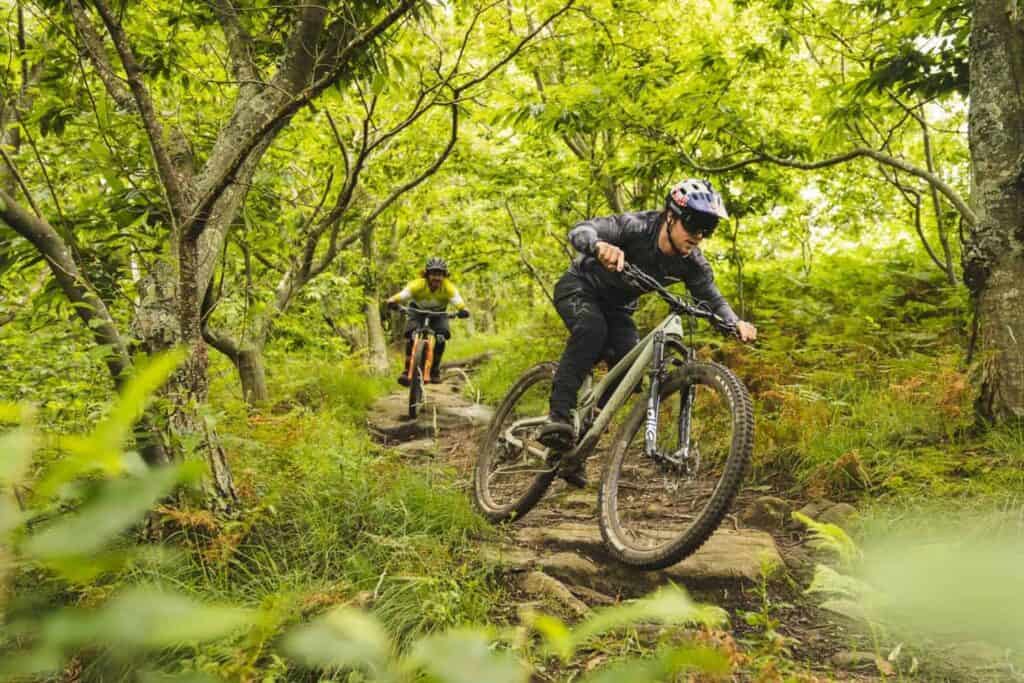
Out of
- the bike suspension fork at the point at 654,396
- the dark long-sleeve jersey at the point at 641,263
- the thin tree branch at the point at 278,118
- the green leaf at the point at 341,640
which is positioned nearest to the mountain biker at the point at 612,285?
the dark long-sleeve jersey at the point at 641,263

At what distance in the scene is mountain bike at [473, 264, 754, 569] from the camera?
3.31 meters

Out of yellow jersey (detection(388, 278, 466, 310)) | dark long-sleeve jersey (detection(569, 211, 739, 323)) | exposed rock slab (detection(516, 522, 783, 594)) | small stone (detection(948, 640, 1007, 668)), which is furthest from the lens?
yellow jersey (detection(388, 278, 466, 310))

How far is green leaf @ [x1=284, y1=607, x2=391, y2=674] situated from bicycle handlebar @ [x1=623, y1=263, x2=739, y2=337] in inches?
138

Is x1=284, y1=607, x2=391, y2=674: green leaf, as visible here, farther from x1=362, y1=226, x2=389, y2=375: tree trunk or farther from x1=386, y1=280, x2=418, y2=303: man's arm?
x1=362, y1=226, x2=389, y2=375: tree trunk

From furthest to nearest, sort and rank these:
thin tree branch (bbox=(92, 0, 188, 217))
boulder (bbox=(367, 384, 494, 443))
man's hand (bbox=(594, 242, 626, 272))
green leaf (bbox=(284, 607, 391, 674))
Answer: boulder (bbox=(367, 384, 494, 443))
man's hand (bbox=(594, 242, 626, 272))
thin tree branch (bbox=(92, 0, 188, 217))
green leaf (bbox=(284, 607, 391, 674))

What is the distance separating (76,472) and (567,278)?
→ 170 inches

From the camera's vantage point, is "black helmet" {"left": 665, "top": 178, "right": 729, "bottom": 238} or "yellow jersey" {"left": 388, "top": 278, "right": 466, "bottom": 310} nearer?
"black helmet" {"left": 665, "top": 178, "right": 729, "bottom": 238}

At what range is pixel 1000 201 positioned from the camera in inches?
173

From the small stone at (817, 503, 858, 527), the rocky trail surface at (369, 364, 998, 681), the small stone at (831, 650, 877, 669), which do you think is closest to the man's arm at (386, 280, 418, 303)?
the rocky trail surface at (369, 364, 998, 681)

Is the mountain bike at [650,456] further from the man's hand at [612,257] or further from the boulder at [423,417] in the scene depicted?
the boulder at [423,417]

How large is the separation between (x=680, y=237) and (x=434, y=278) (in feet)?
20.5

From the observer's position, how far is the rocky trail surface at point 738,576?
272cm

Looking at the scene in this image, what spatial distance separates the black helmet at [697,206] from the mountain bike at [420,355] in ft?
19.2

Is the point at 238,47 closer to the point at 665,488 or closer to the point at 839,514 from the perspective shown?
the point at 665,488
